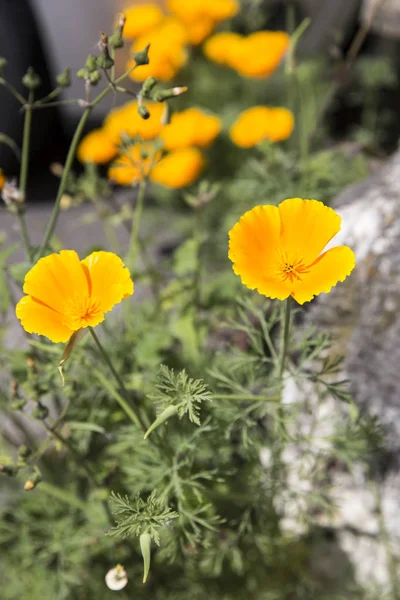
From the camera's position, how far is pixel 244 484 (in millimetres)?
1569

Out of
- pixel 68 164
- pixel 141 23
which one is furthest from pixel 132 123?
pixel 68 164

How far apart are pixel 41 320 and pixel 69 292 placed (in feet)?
0.23

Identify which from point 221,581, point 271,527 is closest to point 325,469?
point 271,527

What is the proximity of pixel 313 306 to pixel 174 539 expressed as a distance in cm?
70

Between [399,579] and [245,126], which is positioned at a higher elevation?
[245,126]

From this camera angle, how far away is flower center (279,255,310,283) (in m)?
0.94

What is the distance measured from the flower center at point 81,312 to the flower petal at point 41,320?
14 millimetres

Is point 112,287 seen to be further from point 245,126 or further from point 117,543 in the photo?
point 245,126

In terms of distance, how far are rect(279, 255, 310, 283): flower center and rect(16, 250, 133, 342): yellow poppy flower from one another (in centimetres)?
24

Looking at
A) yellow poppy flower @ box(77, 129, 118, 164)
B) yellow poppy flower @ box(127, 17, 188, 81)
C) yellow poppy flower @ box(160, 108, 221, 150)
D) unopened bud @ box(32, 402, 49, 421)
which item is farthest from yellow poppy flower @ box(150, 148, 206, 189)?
unopened bud @ box(32, 402, 49, 421)

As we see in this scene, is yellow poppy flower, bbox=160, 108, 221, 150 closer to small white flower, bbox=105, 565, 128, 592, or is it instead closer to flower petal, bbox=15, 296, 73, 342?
flower petal, bbox=15, 296, 73, 342

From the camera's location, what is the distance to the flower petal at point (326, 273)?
2.93 ft

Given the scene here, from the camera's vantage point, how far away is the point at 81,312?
36.5 inches

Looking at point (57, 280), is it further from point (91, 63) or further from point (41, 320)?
point (91, 63)
